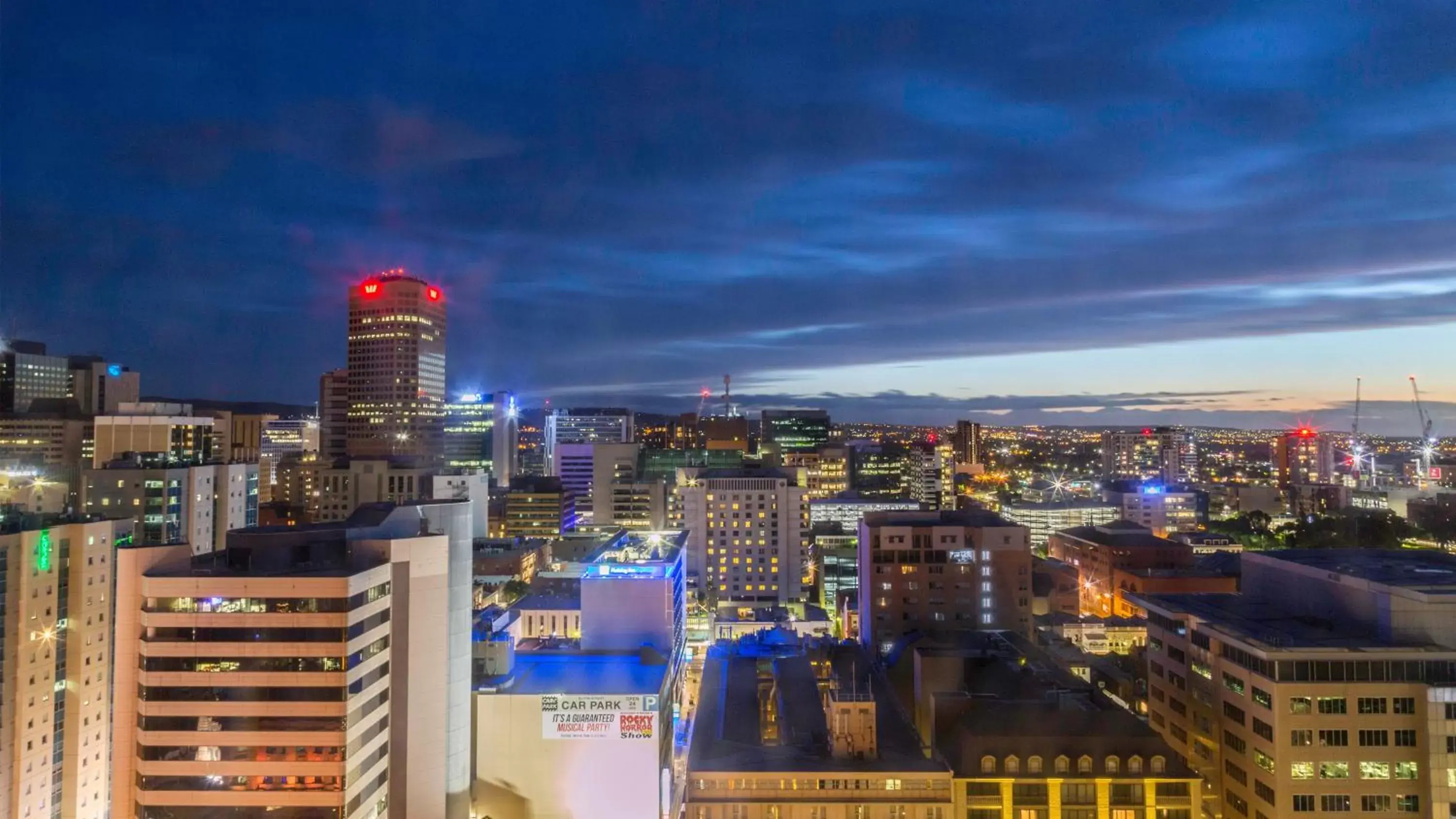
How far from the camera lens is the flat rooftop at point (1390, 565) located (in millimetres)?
31875

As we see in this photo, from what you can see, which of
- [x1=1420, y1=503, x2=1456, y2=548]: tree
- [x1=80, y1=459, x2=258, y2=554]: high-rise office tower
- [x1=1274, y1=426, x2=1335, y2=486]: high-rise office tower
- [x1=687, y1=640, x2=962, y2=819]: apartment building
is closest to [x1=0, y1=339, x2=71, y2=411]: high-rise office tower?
[x1=80, y1=459, x2=258, y2=554]: high-rise office tower

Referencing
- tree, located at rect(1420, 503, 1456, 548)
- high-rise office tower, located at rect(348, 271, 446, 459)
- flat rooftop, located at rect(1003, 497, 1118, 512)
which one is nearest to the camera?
tree, located at rect(1420, 503, 1456, 548)

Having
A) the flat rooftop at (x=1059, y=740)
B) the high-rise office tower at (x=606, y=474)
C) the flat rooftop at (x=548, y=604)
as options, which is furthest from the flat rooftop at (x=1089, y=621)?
the high-rise office tower at (x=606, y=474)

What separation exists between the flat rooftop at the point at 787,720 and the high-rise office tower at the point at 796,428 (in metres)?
122

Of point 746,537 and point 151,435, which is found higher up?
point 151,435

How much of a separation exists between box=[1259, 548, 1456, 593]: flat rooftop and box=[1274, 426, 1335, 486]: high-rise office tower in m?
123

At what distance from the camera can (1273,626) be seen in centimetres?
3238

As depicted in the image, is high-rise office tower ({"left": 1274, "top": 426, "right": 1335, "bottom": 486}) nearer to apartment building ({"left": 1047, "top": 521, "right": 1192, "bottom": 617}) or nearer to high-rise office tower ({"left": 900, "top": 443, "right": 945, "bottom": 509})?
high-rise office tower ({"left": 900, "top": 443, "right": 945, "bottom": 509})

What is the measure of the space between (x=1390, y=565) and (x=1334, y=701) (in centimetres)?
1255

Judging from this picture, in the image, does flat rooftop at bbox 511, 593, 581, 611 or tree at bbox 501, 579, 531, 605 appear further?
tree at bbox 501, 579, 531, 605

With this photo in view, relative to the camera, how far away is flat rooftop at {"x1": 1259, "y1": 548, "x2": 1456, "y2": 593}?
105 feet

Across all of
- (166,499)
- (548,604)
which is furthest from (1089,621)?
(166,499)

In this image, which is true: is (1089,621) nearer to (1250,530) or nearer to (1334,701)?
(1334,701)

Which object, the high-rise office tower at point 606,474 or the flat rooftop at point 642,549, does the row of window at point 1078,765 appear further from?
the high-rise office tower at point 606,474
